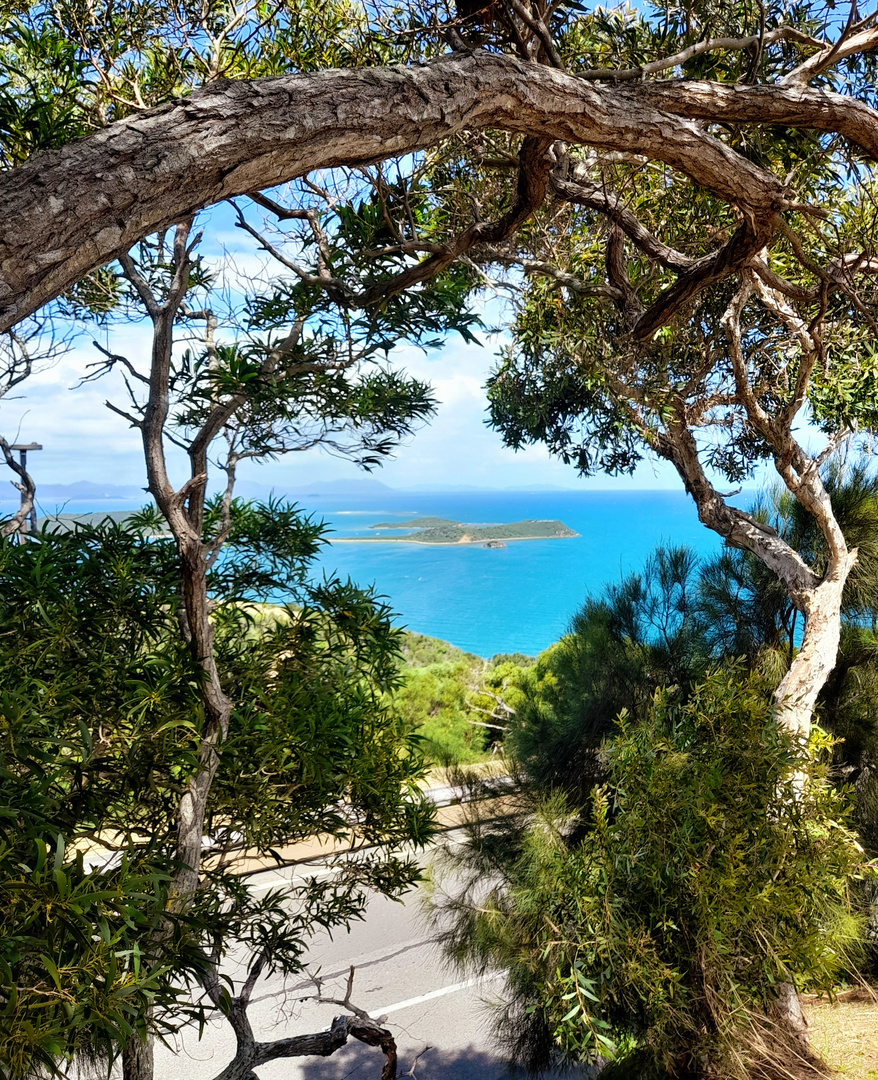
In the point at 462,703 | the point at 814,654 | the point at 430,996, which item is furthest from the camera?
the point at 462,703

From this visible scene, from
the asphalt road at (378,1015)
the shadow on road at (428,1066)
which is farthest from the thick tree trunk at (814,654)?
the shadow on road at (428,1066)

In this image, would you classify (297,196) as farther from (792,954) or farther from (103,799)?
(792,954)

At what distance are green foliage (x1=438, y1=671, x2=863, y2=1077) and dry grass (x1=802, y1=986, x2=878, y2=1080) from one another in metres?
0.25

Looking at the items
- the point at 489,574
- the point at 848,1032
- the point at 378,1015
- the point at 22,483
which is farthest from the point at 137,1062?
the point at 489,574

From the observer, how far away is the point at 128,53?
2.21 metres

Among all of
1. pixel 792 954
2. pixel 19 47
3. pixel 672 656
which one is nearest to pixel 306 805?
pixel 792 954

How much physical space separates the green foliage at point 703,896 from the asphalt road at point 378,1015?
1.20 meters

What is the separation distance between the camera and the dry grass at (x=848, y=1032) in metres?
2.29

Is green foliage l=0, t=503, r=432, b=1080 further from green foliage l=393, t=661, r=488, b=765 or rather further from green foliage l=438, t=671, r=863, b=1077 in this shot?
green foliage l=393, t=661, r=488, b=765

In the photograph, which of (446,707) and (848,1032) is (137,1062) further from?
(446,707)

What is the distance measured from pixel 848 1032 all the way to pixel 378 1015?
84.3 inches

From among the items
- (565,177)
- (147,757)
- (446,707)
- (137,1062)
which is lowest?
(446,707)

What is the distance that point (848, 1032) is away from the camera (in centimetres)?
261

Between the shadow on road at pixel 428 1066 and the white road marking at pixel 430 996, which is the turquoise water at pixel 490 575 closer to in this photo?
the white road marking at pixel 430 996
